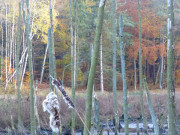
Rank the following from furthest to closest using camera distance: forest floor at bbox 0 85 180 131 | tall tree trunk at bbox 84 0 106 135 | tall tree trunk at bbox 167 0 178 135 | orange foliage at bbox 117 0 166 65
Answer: orange foliage at bbox 117 0 166 65 → forest floor at bbox 0 85 180 131 → tall tree trunk at bbox 167 0 178 135 → tall tree trunk at bbox 84 0 106 135

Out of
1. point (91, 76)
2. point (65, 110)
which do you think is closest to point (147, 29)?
point (65, 110)

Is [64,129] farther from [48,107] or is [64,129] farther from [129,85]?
[129,85]

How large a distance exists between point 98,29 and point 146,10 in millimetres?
19295

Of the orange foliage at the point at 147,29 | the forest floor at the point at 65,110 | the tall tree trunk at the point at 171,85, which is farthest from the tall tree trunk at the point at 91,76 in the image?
the orange foliage at the point at 147,29

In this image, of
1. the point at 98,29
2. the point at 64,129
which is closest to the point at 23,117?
the point at 64,129

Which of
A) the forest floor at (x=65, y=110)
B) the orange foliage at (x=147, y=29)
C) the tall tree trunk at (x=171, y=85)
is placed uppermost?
the orange foliage at (x=147, y=29)

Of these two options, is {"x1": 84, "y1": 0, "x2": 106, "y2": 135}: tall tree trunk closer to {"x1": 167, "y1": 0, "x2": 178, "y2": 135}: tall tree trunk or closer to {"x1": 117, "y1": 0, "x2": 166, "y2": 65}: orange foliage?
{"x1": 167, "y1": 0, "x2": 178, "y2": 135}: tall tree trunk

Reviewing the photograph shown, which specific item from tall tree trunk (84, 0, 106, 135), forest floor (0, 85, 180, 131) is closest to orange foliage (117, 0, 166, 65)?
forest floor (0, 85, 180, 131)

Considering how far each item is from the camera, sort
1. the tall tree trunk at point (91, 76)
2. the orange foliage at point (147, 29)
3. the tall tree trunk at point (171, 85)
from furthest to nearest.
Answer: the orange foliage at point (147, 29), the tall tree trunk at point (171, 85), the tall tree trunk at point (91, 76)

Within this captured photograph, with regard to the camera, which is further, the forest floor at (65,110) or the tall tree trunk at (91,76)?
the forest floor at (65,110)

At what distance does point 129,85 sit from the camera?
23.7 m

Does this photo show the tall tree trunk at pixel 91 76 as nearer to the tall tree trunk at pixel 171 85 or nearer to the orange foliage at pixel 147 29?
the tall tree trunk at pixel 171 85

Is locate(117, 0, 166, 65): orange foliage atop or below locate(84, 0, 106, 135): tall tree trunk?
atop

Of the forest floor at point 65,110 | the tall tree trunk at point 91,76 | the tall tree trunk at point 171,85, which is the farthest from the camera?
the forest floor at point 65,110
